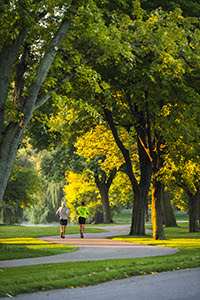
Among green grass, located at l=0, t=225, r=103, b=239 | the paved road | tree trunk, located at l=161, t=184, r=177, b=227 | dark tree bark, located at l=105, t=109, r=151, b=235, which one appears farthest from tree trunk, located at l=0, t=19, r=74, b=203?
tree trunk, located at l=161, t=184, r=177, b=227

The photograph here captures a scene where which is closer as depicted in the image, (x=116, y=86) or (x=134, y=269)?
(x=134, y=269)

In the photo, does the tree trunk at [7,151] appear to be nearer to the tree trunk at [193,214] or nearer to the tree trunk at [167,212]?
the tree trunk at [193,214]

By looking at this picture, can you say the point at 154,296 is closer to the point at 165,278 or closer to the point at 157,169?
the point at 165,278

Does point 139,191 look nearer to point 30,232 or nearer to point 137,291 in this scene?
point 30,232

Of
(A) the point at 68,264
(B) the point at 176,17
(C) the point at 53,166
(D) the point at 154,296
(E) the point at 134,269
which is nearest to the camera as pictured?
(D) the point at 154,296

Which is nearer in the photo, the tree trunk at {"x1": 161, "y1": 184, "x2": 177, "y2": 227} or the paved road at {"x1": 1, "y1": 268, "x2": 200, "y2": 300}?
the paved road at {"x1": 1, "y1": 268, "x2": 200, "y2": 300}

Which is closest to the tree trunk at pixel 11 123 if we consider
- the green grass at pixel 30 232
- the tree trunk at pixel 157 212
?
the tree trunk at pixel 157 212

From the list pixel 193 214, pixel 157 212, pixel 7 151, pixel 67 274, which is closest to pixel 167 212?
pixel 193 214

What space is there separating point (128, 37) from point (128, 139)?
1501 cm

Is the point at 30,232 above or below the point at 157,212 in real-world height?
below

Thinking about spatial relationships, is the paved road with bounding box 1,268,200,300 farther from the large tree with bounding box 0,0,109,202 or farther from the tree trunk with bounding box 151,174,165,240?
the tree trunk with bounding box 151,174,165,240

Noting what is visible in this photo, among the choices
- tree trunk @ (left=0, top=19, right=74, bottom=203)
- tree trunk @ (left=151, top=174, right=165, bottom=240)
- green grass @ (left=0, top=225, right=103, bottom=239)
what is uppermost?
tree trunk @ (left=0, top=19, right=74, bottom=203)

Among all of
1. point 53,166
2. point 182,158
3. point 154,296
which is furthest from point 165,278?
point 53,166

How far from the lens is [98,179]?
3728 cm
